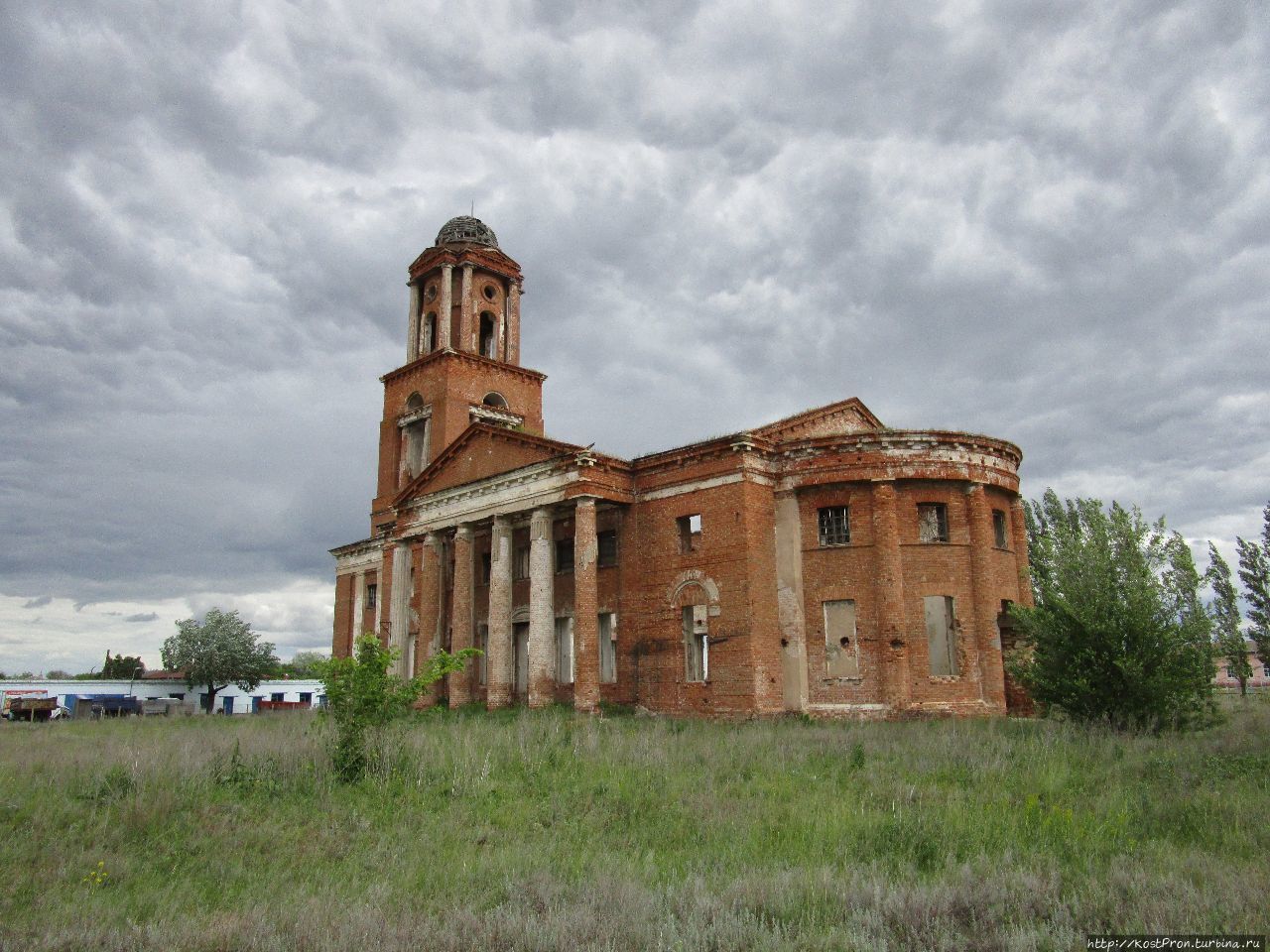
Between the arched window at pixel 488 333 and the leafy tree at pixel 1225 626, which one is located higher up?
the arched window at pixel 488 333

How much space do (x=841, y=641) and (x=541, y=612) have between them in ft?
27.6

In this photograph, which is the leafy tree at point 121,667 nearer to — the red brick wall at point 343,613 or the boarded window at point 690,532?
the red brick wall at point 343,613

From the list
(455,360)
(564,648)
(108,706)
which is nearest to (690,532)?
(564,648)

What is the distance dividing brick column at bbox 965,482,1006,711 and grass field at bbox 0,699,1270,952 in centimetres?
624

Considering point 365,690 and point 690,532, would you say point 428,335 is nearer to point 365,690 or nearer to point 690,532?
point 690,532

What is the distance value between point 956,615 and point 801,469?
17.7 ft

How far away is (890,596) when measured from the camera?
2255 cm

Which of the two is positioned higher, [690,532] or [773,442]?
[773,442]

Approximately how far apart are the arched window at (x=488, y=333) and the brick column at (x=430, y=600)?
11.7m

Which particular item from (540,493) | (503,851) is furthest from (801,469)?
(503,851)

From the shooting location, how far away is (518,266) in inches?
1597

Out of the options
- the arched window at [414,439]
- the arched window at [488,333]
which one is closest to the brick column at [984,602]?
the arched window at [488,333]

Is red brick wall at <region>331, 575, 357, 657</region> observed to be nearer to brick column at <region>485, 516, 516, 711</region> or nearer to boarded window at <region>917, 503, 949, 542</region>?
brick column at <region>485, 516, 516, 711</region>

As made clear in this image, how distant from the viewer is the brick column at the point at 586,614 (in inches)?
951
